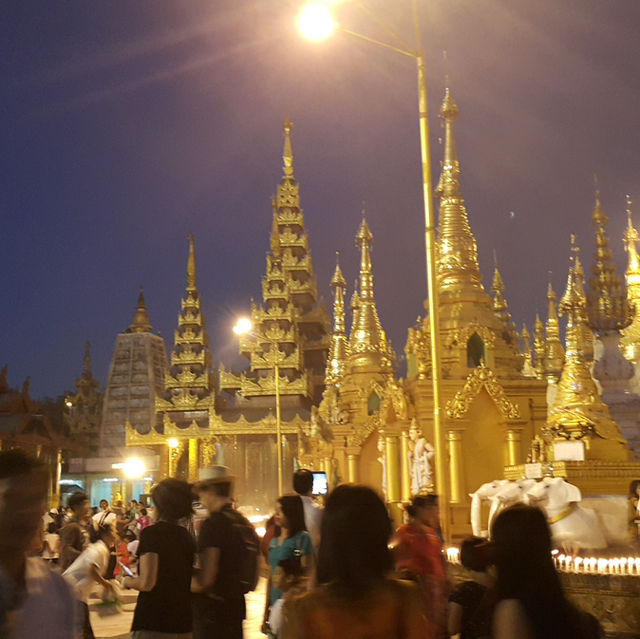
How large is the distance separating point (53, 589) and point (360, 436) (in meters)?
24.3

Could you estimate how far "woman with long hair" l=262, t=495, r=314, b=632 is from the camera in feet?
20.3

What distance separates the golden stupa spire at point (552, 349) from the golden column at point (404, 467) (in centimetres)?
1026

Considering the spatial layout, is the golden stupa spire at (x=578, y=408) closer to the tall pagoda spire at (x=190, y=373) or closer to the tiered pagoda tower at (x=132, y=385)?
the tall pagoda spire at (x=190, y=373)

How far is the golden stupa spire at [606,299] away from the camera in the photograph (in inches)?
797

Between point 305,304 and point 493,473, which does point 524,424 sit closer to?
point 493,473

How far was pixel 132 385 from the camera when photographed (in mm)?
65562

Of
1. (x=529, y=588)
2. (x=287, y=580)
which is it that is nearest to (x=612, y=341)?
(x=287, y=580)

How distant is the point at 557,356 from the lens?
107 feet

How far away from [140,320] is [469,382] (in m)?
55.1

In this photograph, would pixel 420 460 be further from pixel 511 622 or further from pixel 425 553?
pixel 511 622

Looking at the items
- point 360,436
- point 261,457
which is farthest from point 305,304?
point 360,436

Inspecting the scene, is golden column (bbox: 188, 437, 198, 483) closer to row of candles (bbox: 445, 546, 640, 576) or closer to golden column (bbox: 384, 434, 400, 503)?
golden column (bbox: 384, 434, 400, 503)

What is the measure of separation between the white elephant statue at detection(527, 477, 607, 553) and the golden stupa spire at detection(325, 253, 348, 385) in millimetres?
28582

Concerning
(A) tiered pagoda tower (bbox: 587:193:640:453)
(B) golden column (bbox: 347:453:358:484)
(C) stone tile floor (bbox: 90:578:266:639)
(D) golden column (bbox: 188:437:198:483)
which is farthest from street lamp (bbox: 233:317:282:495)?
(C) stone tile floor (bbox: 90:578:266:639)
